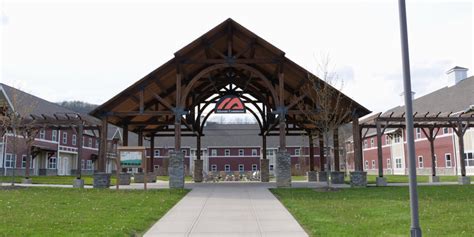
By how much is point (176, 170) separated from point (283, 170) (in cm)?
523

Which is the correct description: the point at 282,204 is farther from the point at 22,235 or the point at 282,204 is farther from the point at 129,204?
the point at 22,235

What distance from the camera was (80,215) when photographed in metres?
10.3

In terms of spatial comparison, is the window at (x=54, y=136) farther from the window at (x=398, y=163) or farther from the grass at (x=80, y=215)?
the window at (x=398, y=163)

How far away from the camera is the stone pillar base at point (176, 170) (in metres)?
19.9

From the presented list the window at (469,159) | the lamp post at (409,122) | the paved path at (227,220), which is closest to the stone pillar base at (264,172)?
the paved path at (227,220)

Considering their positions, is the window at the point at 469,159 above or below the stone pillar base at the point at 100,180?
above

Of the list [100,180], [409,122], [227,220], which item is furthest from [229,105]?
[409,122]

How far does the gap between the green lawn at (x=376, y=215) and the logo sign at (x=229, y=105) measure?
29.4 feet

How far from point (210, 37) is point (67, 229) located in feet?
46.5

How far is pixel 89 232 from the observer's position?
8.05 m

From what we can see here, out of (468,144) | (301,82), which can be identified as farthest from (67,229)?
(468,144)

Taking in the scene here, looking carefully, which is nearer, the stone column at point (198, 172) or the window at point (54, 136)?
the stone column at point (198, 172)

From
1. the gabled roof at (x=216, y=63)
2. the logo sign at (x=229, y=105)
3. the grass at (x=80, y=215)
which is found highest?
the gabled roof at (x=216, y=63)

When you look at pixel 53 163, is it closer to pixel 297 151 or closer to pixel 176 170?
pixel 297 151
